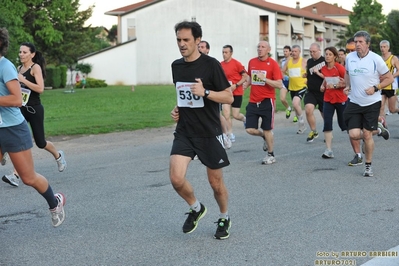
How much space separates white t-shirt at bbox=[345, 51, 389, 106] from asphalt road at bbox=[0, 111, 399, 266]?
1.14m

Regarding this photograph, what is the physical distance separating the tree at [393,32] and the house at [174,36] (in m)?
9.83

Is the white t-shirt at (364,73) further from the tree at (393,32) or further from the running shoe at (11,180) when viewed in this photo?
the tree at (393,32)

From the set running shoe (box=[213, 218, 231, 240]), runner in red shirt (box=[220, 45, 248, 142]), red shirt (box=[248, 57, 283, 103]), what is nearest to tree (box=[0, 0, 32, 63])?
runner in red shirt (box=[220, 45, 248, 142])

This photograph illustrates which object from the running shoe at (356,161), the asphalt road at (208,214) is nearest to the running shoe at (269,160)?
the asphalt road at (208,214)

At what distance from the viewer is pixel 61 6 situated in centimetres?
4969

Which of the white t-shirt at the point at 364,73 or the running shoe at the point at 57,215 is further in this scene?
the white t-shirt at the point at 364,73

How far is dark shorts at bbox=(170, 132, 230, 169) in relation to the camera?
6.22 metres

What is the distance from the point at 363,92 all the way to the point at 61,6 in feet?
140

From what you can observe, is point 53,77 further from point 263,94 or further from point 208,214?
point 208,214

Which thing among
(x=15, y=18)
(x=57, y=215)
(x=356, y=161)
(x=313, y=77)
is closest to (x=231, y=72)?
(x=313, y=77)

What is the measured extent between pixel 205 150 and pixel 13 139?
69.2 inches

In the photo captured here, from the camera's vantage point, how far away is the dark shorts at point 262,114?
11.3 m

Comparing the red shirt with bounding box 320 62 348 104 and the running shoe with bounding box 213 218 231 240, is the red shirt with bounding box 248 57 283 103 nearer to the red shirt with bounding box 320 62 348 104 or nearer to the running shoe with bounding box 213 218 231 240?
the red shirt with bounding box 320 62 348 104

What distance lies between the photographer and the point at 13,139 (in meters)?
6.19
